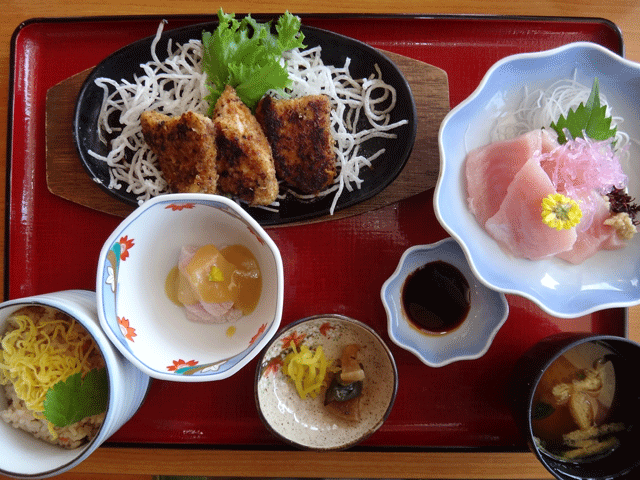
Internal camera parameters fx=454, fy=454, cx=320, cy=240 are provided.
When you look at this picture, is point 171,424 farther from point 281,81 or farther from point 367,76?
point 367,76

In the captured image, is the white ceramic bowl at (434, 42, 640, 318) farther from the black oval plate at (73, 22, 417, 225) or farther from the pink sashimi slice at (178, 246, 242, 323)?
the pink sashimi slice at (178, 246, 242, 323)

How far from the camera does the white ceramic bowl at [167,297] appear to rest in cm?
140

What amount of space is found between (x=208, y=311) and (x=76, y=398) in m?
0.48

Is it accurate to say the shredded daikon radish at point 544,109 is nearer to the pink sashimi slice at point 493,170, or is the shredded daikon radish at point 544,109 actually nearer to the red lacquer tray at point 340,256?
the pink sashimi slice at point 493,170

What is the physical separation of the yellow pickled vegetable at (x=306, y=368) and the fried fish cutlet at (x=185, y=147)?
67 cm

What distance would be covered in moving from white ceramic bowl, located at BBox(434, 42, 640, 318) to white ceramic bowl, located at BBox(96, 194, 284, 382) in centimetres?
64

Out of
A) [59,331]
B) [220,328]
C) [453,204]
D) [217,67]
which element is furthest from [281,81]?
[59,331]

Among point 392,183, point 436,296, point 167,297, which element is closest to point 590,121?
point 392,183

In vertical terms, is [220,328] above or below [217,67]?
below

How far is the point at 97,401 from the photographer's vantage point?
4.80 ft

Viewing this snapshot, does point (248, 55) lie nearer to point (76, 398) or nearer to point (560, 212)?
point (560, 212)

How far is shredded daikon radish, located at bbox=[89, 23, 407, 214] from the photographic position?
1718 millimetres

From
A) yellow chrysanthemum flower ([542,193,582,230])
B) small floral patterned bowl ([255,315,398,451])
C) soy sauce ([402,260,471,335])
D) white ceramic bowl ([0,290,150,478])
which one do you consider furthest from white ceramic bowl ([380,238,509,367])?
white ceramic bowl ([0,290,150,478])

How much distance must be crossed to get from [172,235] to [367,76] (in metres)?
0.94
